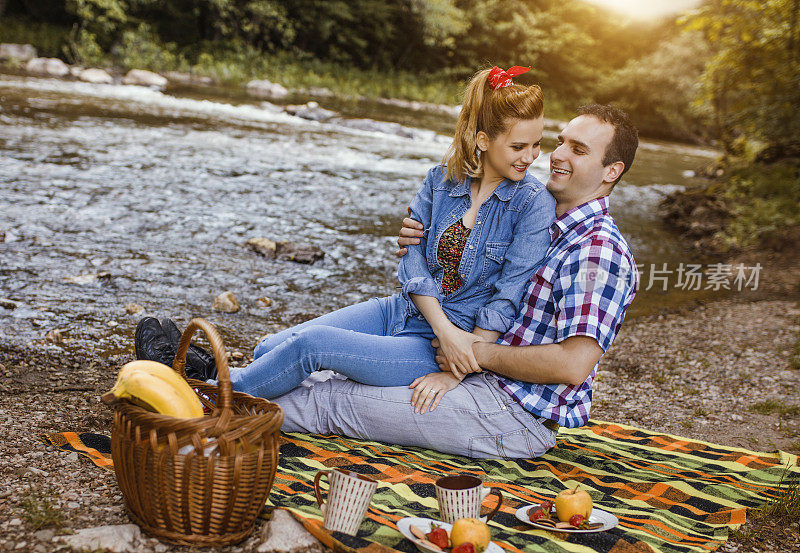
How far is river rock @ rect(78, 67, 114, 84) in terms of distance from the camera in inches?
868

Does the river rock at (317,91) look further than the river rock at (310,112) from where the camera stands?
Yes

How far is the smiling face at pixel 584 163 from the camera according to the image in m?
3.59

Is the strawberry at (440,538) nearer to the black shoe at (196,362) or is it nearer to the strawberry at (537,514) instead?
the strawberry at (537,514)

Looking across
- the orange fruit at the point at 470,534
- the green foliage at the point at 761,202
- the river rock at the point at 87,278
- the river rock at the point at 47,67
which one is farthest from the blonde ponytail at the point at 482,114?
the river rock at the point at 47,67

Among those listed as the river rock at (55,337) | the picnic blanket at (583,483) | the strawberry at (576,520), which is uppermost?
the strawberry at (576,520)

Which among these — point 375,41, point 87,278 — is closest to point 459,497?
point 87,278

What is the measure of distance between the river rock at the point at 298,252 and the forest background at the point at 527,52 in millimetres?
4375

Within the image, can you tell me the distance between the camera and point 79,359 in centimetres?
491

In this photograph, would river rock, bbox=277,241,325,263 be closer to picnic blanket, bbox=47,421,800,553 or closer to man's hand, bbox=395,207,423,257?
man's hand, bbox=395,207,423,257

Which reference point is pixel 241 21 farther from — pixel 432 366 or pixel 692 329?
pixel 432 366

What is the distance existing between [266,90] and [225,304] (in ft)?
67.5

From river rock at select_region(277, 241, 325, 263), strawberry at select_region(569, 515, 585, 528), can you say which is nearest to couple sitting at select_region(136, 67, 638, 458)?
strawberry at select_region(569, 515, 585, 528)

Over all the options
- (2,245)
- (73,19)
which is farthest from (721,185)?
(73,19)

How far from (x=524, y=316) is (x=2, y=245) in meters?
5.83
